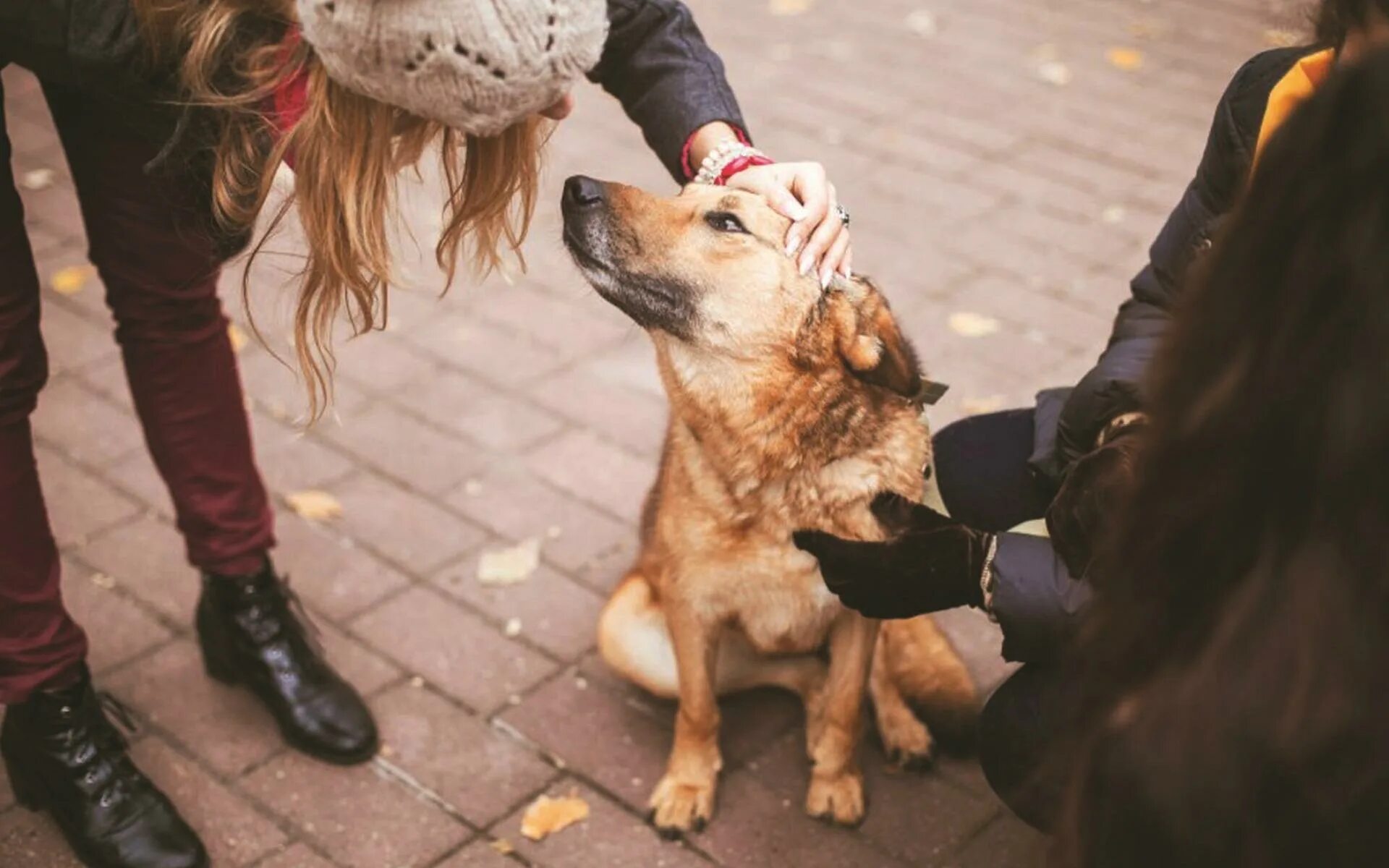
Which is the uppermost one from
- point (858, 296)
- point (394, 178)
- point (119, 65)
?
point (119, 65)

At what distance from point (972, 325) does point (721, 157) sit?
7.06 ft

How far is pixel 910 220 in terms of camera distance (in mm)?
5398

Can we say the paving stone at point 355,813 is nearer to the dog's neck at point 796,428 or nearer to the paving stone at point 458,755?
the paving stone at point 458,755

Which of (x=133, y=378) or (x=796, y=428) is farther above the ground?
(x=796, y=428)

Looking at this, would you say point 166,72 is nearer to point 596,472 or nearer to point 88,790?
point 88,790

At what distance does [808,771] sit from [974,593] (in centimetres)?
80

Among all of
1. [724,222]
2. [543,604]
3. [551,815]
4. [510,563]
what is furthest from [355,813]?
[724,222]

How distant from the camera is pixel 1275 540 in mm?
1408

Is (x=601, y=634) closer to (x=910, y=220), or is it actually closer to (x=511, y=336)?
(x=511, y=336)

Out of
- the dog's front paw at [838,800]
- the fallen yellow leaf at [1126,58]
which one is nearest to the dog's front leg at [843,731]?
the dog's front paw at [838,800]

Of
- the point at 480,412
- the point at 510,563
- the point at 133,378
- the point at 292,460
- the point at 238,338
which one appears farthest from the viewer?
the point at 238,338

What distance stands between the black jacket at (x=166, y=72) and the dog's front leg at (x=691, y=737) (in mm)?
923

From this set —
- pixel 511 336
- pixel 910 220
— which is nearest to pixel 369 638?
pixel 511 336

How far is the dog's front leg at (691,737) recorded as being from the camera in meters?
3.02
